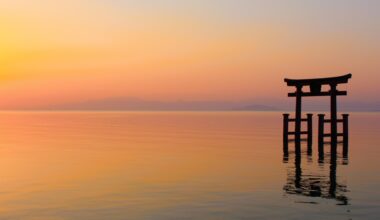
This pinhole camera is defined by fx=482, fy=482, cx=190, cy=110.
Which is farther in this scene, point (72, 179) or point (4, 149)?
point (4, 149)

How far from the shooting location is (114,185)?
1875 cm

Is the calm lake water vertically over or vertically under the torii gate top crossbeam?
under

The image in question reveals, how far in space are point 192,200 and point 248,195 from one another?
215cm

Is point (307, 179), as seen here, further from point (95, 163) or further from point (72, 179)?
point (95, 163)

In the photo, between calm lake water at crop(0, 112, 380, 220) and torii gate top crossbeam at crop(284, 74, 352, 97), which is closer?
calm lake water at crop(0, 112, 380, 220)

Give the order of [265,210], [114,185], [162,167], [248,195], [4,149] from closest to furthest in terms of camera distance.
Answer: [265,210]
[248,195]
[114,185]
[162,167]
[4,149]

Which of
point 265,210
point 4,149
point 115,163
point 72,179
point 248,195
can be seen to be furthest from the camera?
point 4,149

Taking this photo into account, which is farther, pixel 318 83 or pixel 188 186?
pixel 318 83

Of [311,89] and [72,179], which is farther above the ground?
[311,89]

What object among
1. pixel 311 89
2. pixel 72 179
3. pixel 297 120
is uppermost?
pixel 311 89

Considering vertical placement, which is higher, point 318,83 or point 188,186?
point 318,83

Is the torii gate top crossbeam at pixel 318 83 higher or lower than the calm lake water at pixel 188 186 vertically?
higher

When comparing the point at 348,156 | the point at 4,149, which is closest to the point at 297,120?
the point at 348,156

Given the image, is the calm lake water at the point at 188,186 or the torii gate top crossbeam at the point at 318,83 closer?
the calm lake water at the point at 188,186
